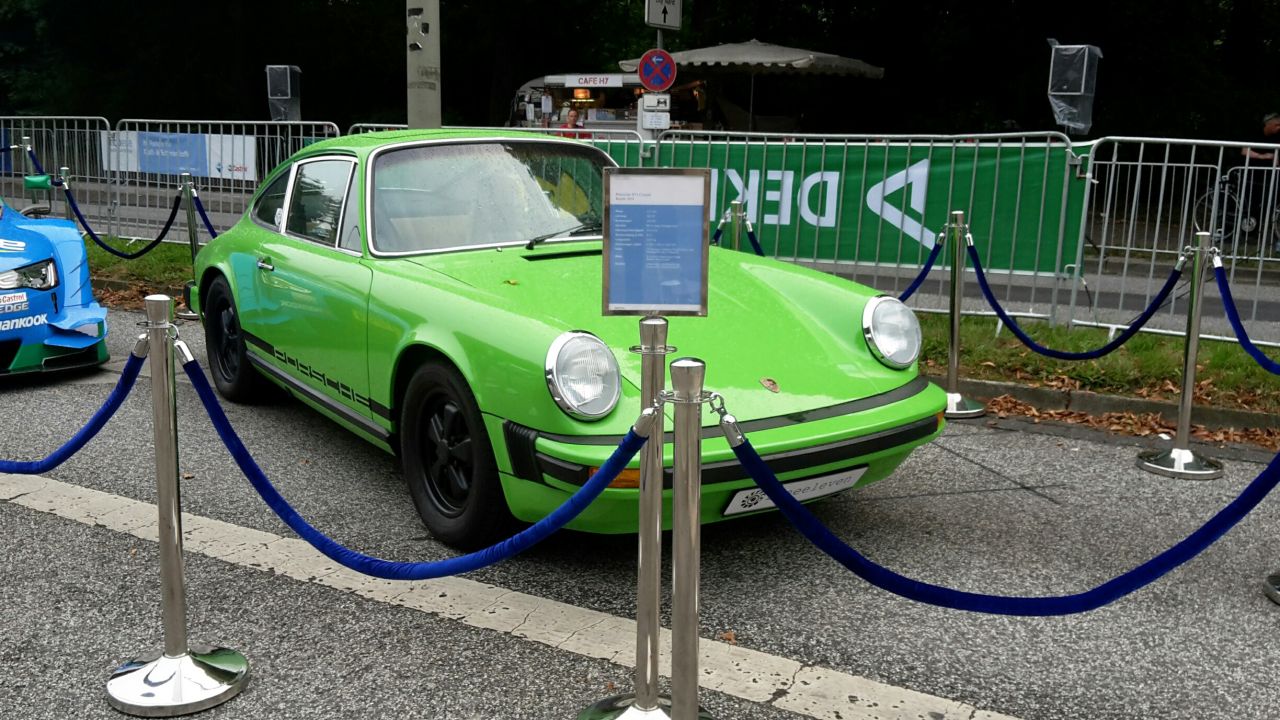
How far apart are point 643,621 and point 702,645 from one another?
610 mm

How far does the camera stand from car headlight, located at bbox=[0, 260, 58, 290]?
19.9 feet

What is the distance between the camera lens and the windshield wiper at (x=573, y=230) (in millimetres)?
4566

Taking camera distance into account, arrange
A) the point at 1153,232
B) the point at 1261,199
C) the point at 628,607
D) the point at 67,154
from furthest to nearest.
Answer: the point at 67,154, the point at 1153,232, the point at 1261,199, the point at 628,607

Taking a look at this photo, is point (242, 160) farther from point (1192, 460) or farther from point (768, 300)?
point (1192, 460)

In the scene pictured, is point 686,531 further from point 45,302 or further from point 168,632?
Result: point 45,302

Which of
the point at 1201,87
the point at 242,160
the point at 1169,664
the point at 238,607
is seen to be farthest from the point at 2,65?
the point at 1169,664

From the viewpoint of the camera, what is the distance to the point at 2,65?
27641 millimetres

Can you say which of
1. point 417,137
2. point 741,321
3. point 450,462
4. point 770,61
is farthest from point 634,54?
point 450,462

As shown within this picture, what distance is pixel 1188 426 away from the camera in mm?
5262

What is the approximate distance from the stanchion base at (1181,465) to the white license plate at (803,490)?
7.04 feet

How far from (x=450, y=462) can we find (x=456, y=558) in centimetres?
105

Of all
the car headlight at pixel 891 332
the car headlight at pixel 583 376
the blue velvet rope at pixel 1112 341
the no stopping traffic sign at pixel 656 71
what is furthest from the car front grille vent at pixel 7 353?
the no stopping traffic sign at pixel 656 71

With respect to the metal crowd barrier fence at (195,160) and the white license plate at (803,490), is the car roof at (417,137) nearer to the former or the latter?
the white license plate at (803,490)

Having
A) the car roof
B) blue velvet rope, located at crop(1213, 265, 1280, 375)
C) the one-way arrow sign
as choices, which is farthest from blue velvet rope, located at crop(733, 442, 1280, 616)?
the one-way arrow sign
